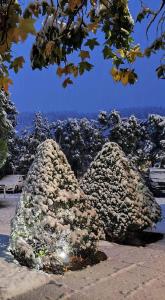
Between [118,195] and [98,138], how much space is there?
4247 centimetres

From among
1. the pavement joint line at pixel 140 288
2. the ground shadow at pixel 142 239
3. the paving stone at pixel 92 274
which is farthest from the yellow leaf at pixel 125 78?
the ground shadow at pixel 142 239

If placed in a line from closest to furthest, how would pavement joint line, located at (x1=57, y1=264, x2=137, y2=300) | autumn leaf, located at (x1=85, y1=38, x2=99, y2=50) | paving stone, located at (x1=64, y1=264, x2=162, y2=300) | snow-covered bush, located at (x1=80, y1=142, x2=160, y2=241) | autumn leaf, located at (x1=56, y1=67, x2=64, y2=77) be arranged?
autumn leaf, located at (x1=85, y1=38, x2=99, y2=50), autumn leaf, located at (x1=56, y1=67, x2=64, y2=77), paving stone, located at (x1=64, y1=264, x2=162, y2=300), pavement joint line, located at (x1=57, y1=264, x2=137, y2=300), snow-covered bush, located at (x1=80, y1=142, x2=160, y2=241)

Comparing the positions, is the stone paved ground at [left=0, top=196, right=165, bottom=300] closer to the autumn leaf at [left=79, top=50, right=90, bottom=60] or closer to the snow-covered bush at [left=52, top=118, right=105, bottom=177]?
the autumn leaf at [left=79, top=50, right=90, bottom=60]

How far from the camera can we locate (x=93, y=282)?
880 cm

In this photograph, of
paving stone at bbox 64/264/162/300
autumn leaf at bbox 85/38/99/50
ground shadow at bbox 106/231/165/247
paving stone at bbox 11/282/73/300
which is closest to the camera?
autumn leaf at bbox 85/38/99/50

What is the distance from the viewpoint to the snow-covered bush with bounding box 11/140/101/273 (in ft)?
30.6

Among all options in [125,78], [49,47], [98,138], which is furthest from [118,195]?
[98,138]

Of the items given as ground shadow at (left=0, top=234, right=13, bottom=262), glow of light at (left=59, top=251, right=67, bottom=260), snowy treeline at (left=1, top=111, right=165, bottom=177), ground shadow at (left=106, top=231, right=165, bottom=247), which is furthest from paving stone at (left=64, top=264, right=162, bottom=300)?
snowy treeline at (left=1, top=111, right=165, bottom=177)

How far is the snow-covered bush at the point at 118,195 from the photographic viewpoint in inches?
496

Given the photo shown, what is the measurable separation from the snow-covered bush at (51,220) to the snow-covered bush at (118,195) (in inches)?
97.9

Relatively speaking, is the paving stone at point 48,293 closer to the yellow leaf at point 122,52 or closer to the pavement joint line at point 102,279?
the pavement joint line at point 102,279

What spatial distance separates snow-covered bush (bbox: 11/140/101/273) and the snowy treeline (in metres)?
40.3

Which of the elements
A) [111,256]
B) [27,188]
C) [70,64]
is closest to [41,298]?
[27,188]

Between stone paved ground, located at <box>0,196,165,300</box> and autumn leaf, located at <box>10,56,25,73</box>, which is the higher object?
autumn leaf, located at <box>10,56,25,73</box>
